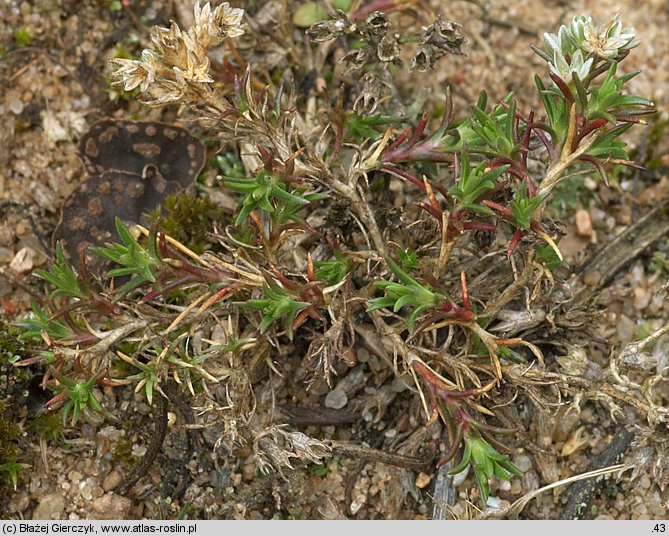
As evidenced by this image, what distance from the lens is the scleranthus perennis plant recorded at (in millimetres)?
3309

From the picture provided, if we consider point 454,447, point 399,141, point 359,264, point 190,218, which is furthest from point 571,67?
point 190,218

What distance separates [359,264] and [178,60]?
50.4 inches

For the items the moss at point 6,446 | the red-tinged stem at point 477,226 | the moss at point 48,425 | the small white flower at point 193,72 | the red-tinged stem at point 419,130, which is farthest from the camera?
the moss at point 48,425

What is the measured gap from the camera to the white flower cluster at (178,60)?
10.4 ft

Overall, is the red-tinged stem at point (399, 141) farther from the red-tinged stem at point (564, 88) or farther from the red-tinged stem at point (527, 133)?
the red-tinged stem at point (564, 88)

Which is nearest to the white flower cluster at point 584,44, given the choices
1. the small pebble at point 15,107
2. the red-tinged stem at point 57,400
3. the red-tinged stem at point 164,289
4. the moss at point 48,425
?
the red-tinged stem at point 164,289

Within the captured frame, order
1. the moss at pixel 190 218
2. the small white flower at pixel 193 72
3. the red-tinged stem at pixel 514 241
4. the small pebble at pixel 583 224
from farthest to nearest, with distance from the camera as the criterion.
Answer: the small pebble at pixel 583 224 → the moss at pixel 190 218 → the red-tinged stem at pixel 514 241 → the small white flower at pixel 193 72

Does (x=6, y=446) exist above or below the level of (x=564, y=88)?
below

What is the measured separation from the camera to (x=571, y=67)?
10.7 feet

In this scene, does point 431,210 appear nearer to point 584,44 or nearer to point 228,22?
point 584,44

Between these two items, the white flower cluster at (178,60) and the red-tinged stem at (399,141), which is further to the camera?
the red-tinged stem at (399,141)

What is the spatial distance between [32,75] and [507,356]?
3173 millimetres

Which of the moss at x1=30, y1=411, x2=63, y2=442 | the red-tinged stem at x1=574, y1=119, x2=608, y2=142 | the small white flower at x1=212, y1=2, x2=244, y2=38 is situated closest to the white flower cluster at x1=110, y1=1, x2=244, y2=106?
the small white flower at x1=212, y1=2, x2=244, y2=38

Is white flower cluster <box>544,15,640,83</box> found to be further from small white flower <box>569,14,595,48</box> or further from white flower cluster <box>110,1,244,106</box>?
white flower cluster <box>110,1,244,106</box>
